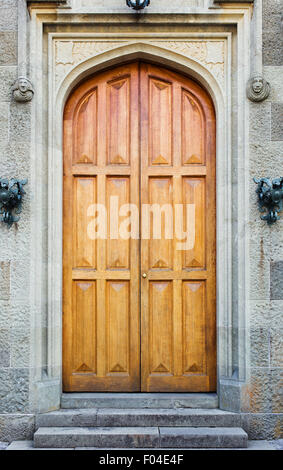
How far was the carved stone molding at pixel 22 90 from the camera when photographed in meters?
3.91

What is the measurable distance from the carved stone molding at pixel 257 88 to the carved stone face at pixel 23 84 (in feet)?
6.34

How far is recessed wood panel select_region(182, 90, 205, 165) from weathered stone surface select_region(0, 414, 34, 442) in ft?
8.76

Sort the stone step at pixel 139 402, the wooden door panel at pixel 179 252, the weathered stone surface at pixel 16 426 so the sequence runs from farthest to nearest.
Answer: the wooden door panel at pixel 179 252 < the stone step at pixel 139 402 < the weathered stone surface at pixel 16 426

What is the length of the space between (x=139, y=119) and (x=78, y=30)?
957 millimetres

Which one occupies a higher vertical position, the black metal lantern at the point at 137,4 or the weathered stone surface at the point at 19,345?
the black metal lantern at the point at 137,4

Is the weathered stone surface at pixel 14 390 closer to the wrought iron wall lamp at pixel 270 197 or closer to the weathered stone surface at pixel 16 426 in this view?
the weathered stone surface at pixel 16 426

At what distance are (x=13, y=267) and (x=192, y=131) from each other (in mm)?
2059

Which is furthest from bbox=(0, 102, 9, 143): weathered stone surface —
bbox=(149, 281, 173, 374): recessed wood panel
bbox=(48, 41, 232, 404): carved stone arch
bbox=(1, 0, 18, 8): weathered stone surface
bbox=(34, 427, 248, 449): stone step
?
bbox=(34, 427, 248, 449): stone step

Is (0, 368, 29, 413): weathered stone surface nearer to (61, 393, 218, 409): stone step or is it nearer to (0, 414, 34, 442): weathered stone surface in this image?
(0, 414, 34, 442): weathered stone surface

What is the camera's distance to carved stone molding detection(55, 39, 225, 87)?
13.5 ft

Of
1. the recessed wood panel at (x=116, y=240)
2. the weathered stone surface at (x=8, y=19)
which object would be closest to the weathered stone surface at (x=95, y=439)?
the recessed wood panel at (x=116, y=240)

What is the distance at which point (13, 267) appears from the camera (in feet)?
12.9

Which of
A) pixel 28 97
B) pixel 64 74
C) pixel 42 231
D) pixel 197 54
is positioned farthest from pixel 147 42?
pixel 42 231
